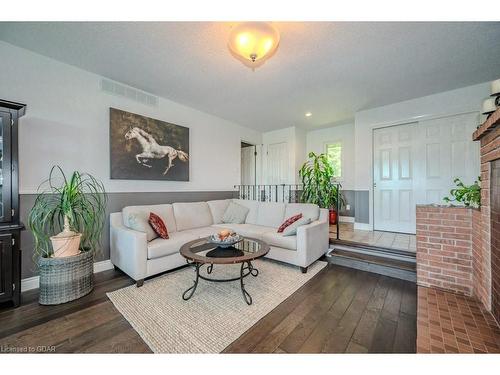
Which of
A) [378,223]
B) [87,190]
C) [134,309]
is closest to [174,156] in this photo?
[87,190]

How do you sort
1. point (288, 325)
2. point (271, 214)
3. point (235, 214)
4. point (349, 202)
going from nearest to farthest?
point (288, 325)
point (271, 214)
point (235, 214)
point (349, 202)

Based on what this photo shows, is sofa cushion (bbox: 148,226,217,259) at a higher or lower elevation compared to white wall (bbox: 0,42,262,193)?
lower

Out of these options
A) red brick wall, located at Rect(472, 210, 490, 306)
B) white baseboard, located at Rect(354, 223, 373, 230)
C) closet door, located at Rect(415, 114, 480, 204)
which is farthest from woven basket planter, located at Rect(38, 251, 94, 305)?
closet door, located at Rect(415, 114, 480, 204)

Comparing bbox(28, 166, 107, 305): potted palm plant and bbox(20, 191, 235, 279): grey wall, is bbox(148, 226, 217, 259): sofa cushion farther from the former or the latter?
bbox(20, 191, 235, 279): grey wall

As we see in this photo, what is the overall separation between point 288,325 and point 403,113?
4.19 metres

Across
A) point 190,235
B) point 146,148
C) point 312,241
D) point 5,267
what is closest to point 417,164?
point 312,241

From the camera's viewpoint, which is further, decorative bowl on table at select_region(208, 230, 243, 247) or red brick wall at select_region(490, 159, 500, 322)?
decorative bowl on table at select_region(208, 230, 243, 247)

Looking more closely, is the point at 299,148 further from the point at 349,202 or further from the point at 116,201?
the point at 116,201

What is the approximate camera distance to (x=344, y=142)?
209 inches

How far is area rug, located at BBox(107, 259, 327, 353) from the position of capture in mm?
1455

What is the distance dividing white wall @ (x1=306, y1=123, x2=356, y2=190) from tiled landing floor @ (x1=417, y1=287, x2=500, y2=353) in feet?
12.2

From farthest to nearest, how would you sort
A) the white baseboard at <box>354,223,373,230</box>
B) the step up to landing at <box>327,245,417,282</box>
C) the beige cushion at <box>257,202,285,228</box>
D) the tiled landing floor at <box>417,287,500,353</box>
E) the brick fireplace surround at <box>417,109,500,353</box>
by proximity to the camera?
the white baseboard at <box>354,223,373,230</box>
the beige cushion at <box>257,202,285,228</box>
the step up to landing at <box>327,245,417,282</box>
the brick fireplace surround at <box>417,109,500,353</box>
the tiled landing floor at <box>417,287,500,353</box>

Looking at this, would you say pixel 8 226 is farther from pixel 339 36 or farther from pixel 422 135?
pixel 422 135

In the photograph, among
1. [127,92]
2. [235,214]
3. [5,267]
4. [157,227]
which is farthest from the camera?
[235,214]
